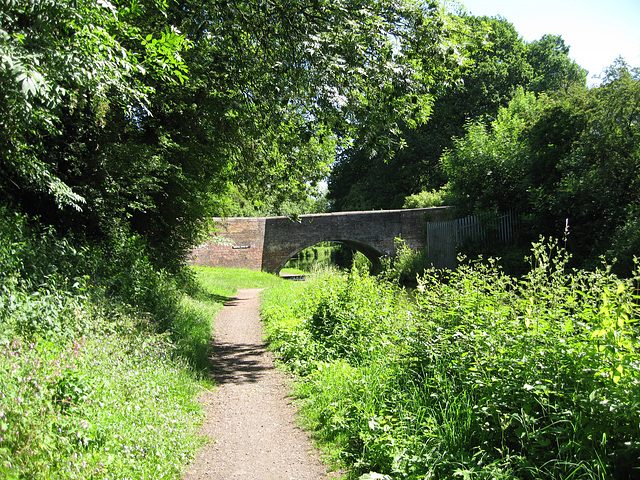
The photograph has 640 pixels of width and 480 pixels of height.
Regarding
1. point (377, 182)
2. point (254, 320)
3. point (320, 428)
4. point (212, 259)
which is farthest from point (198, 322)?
point (377, 182)

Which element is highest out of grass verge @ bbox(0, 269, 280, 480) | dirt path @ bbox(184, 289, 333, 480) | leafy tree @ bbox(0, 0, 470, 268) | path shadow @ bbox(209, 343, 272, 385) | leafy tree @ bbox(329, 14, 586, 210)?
leafy tree @ bbox(329, 14, 586, 210)

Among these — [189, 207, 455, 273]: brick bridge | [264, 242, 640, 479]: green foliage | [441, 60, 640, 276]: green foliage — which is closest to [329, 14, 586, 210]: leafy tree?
[189, 207, 455, 273]: brick bridge

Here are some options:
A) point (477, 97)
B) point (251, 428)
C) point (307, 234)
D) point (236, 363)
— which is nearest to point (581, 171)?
point (236, 363)

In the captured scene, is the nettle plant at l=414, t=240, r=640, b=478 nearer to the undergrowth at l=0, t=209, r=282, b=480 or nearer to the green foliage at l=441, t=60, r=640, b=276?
the undergrowth at l=0, t=209, r=282, b=480

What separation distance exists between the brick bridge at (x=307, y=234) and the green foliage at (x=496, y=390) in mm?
19542

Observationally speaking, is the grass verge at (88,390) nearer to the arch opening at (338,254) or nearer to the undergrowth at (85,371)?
the undergrowth at (85,371)

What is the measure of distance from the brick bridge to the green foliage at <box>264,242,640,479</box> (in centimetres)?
1954

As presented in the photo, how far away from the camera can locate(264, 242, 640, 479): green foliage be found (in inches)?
111

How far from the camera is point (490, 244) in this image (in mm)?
16500

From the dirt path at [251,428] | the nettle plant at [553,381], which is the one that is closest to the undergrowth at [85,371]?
the dirt path at [251,428]

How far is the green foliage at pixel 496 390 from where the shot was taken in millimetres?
2820

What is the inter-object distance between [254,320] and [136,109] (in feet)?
16.4

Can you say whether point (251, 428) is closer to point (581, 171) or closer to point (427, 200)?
point (581, 171)

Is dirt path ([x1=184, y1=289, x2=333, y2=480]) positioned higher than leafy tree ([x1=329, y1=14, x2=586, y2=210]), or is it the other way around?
leafy tree ([x1=329, y1=14, x2=586, y2=210])
